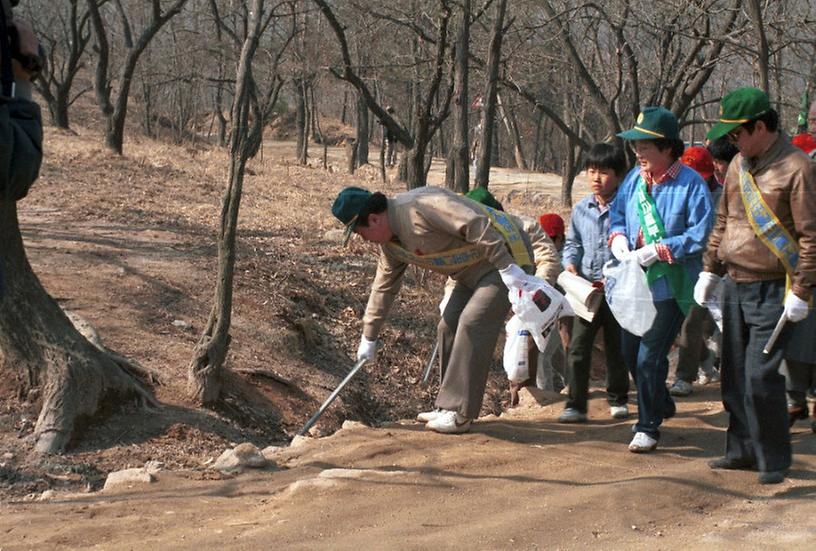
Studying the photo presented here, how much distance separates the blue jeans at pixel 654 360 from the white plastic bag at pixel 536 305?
0.46 metres

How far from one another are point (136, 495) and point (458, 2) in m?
7.72

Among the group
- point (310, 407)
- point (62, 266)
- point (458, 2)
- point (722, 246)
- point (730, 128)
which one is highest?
point (458, 2)

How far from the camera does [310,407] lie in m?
8.02

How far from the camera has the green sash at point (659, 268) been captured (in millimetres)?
5605

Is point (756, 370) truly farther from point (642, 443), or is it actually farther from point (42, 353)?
point (42, 353)

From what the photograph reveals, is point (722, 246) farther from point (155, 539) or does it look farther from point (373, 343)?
point (155, 539)

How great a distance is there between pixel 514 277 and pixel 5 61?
3.07 m

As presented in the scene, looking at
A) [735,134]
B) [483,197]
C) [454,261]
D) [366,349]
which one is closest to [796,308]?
[735,134]

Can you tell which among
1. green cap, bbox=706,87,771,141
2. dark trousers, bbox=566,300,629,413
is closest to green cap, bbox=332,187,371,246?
dark trousers, bbox=566,300,629,413

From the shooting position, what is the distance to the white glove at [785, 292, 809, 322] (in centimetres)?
475

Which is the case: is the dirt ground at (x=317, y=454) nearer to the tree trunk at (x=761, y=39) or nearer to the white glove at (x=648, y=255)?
the white glove at (x=648, y=255)

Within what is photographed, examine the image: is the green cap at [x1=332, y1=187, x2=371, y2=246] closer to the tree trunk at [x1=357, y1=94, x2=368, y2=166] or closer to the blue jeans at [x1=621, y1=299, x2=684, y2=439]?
the blue jeans at [x1=621, y1=299, x2=684, y2=439]

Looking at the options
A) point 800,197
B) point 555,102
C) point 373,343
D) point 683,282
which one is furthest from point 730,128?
point 555,102

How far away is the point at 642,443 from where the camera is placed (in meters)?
5.86
